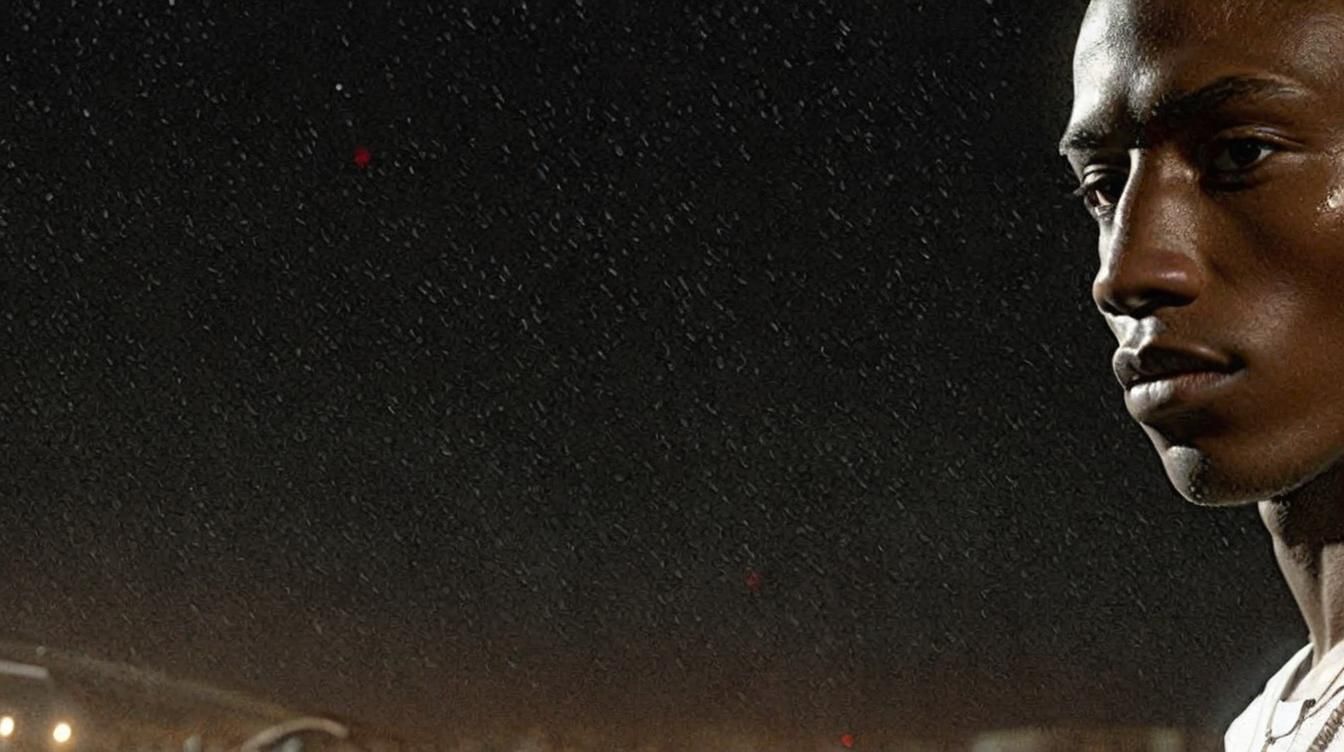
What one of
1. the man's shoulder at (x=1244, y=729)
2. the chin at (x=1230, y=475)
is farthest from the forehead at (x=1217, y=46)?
the man's shoulder at (x=1244, y=729)

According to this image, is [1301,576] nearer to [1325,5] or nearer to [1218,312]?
[1218,312]

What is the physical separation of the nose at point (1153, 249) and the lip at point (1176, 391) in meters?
0.07

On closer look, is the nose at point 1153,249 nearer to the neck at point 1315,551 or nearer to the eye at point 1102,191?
the eye at point 1102,191

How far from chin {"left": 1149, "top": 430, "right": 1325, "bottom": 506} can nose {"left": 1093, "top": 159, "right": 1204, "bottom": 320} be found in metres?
0.16

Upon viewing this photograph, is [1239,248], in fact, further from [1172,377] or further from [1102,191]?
[1102,191]

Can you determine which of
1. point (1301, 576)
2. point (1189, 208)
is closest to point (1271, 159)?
point (1189, 208)

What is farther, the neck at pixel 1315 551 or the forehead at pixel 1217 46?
the neck at pixel 1315 551

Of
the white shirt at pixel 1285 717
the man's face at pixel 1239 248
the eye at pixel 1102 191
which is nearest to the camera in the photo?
the man's face at pixel 1239 248

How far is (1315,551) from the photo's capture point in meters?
1.76

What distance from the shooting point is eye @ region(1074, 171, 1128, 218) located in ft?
5.89

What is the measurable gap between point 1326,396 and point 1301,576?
1.05ft

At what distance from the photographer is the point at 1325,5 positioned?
63.7 inches

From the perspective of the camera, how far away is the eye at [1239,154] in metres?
1.58

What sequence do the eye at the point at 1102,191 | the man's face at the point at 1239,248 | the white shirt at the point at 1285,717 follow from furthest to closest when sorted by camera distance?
Result: 1. the eye at the point at 1102,191
2. the white shirt at the point at 1285,717
3. the man's face at the point at 1239,248
